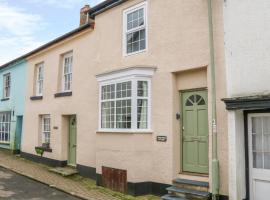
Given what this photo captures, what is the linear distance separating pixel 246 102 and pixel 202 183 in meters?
2.64

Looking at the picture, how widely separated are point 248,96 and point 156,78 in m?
3.46

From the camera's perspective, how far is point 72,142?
14.6m

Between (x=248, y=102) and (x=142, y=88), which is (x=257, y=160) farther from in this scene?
(x=142, y=88)

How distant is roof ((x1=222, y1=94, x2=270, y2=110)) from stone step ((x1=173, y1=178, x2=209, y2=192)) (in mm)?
2235

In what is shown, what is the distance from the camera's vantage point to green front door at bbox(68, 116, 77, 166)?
14.4 meters

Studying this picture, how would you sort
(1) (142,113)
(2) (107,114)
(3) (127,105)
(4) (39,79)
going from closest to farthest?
(1) (142,113), (3) (127,105), (2) (107,114), (4) (39,79)

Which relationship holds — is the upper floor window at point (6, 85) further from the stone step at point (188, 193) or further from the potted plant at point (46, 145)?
the stone step at point (188, 193)

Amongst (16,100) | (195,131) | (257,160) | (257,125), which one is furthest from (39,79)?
(257,160)

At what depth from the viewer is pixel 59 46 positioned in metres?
15.4

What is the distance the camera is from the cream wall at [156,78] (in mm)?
8906

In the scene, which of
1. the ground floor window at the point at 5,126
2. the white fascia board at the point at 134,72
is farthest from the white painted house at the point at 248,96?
the ground floor window at the point at 5,126

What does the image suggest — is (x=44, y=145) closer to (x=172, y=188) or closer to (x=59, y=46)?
(x=59, y=46)

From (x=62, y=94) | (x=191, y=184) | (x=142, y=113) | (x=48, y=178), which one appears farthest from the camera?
(x=62, y=94)

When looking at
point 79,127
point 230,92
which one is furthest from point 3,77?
point 230,92
